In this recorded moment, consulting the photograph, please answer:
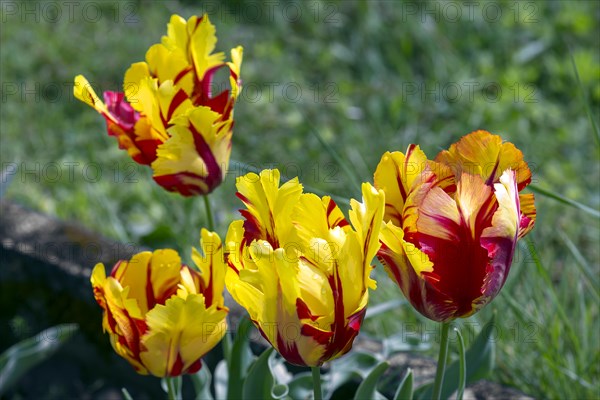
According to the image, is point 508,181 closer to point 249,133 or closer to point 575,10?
point 249,133

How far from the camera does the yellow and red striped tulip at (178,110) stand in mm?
1159

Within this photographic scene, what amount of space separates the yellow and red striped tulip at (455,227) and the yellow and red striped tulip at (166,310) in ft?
0.73

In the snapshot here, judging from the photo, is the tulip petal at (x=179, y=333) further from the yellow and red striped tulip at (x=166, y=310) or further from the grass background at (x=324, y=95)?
the grass background at (x=324, y=95)

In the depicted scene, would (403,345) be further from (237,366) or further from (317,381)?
(317,381)

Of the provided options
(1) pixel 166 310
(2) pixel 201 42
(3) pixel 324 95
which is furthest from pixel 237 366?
(3) pixel 324 95

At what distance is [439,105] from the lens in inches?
110

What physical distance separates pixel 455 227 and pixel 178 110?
1.35 ft

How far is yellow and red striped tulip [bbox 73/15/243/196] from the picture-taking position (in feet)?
3.80

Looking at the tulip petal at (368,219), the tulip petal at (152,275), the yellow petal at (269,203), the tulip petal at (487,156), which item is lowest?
the tulip petal at (152,275)

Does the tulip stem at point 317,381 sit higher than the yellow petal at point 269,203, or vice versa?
the yellow petal at point 269,203

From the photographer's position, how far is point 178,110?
117cm

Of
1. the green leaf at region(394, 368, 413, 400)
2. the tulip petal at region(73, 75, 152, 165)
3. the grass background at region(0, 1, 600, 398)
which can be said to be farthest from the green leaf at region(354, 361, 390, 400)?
the grass background at region(0, 1, 600, 398)

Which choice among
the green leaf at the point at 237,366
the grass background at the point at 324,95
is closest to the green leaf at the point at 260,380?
the green leaf at the point at 237,366

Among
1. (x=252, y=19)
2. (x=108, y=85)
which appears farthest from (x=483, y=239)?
(x=252, y=19)
